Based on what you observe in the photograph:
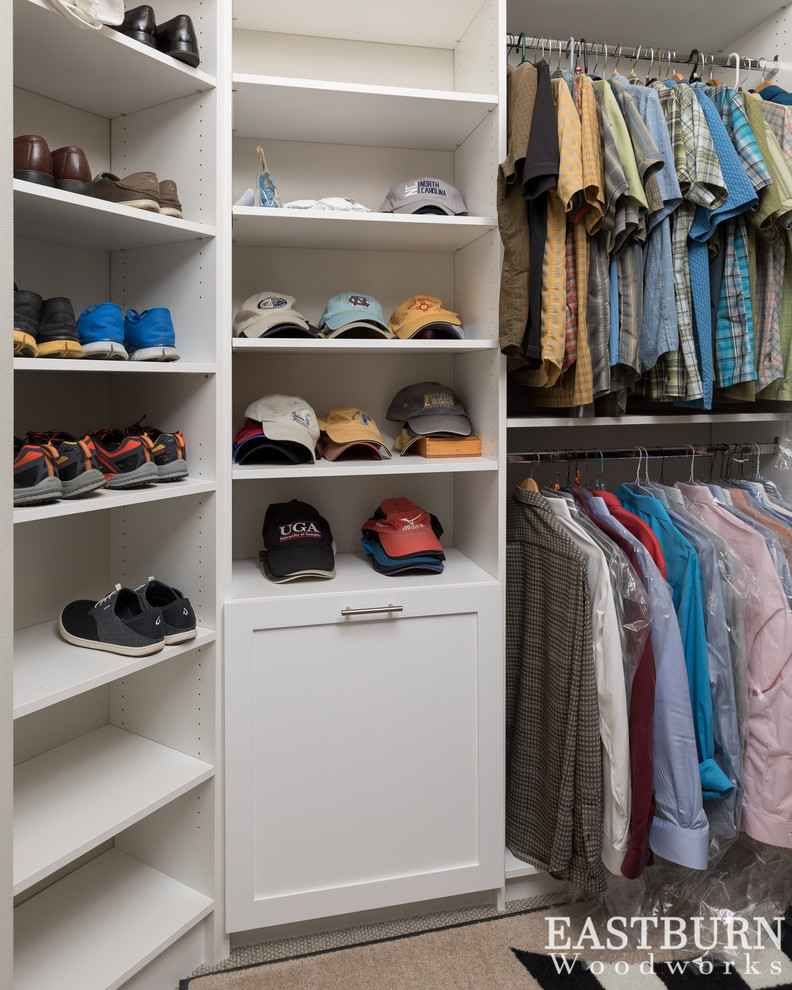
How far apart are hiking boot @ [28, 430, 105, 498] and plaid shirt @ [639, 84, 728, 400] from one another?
1.22 metres

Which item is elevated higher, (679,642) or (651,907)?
(679,642)

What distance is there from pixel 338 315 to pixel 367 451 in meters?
0.33

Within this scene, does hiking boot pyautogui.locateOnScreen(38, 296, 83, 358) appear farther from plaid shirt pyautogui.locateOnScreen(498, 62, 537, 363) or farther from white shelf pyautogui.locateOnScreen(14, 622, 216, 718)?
plaid shirt pyautogui.locateOnScreen(498, 62, 537, 363)

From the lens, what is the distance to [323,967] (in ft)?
5.11

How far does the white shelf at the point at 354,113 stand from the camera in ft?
5.01

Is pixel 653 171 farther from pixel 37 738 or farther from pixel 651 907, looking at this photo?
pixel 37 738

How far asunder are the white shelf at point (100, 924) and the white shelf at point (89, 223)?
1382 millimetres

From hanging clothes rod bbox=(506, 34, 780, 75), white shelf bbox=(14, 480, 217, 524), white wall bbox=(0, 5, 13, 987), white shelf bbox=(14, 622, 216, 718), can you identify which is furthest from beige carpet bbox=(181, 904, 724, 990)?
hanging clothes rod bbox=(506, 34, 780, 75)

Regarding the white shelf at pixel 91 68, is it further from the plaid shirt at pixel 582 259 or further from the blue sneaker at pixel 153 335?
the plaid shirt at pixel 582 259

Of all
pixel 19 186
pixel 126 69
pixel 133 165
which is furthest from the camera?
pixel 133 165

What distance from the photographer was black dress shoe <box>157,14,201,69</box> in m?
1.40

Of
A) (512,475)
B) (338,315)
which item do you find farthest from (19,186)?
(512,475)

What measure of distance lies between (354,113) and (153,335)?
2.30 feet

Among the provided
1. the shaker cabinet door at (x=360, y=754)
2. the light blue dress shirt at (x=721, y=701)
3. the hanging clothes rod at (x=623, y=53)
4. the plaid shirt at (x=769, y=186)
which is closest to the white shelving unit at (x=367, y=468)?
the shaker cabinet door at (x=360, y=754)
